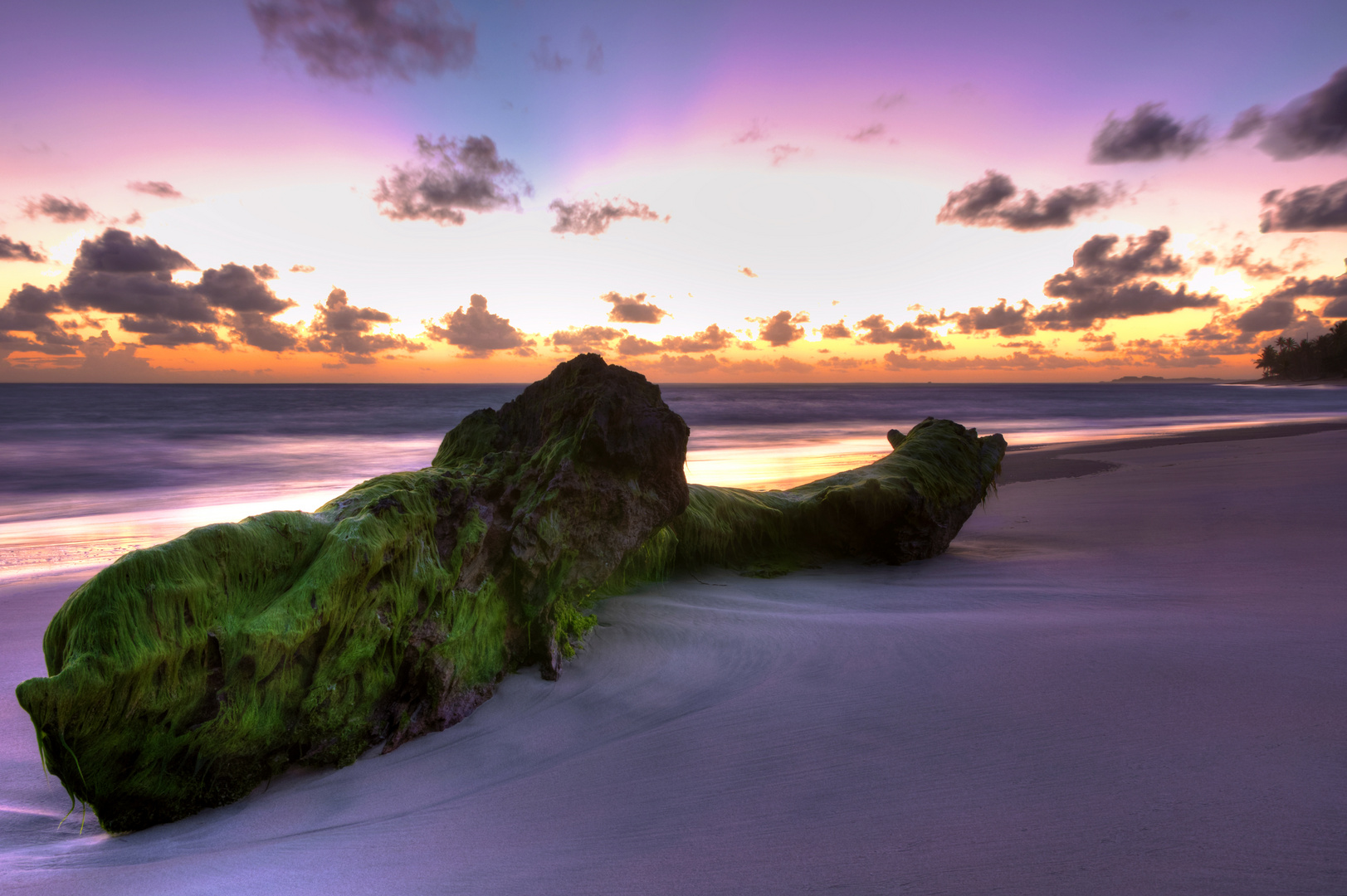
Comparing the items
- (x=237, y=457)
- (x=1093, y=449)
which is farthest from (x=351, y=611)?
(x=237, y=457)

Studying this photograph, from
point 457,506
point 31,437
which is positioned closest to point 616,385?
point 457,506

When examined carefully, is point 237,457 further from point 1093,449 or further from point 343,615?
point 1093,449

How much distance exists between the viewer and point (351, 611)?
2.33 m

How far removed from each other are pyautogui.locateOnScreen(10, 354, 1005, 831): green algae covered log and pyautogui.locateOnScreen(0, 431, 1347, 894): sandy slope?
15cm

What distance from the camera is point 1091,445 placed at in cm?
1562

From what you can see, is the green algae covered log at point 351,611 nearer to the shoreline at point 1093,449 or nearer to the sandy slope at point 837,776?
the sandy slope at point 837,776

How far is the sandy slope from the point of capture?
1.65m

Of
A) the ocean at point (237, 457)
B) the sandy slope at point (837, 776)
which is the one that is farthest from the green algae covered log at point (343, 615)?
the ocean at point (237, 457)

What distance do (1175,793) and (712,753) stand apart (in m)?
1.31

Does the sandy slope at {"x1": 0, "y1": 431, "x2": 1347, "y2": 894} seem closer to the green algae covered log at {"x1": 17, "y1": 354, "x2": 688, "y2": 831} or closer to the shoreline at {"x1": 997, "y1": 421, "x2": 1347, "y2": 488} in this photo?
the green algae covered log at {"x1": 17, "y1": 354, "x2": 688, "y2": 831}

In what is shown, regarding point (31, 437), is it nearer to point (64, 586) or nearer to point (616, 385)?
point (64, 586)

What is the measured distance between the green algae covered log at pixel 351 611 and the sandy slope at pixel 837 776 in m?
0.15

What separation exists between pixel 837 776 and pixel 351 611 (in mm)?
1723

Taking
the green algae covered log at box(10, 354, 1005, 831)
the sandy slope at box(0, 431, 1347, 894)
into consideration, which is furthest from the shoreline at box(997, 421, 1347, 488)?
the green algae covered log at box(10, 354, 1005, 831)
